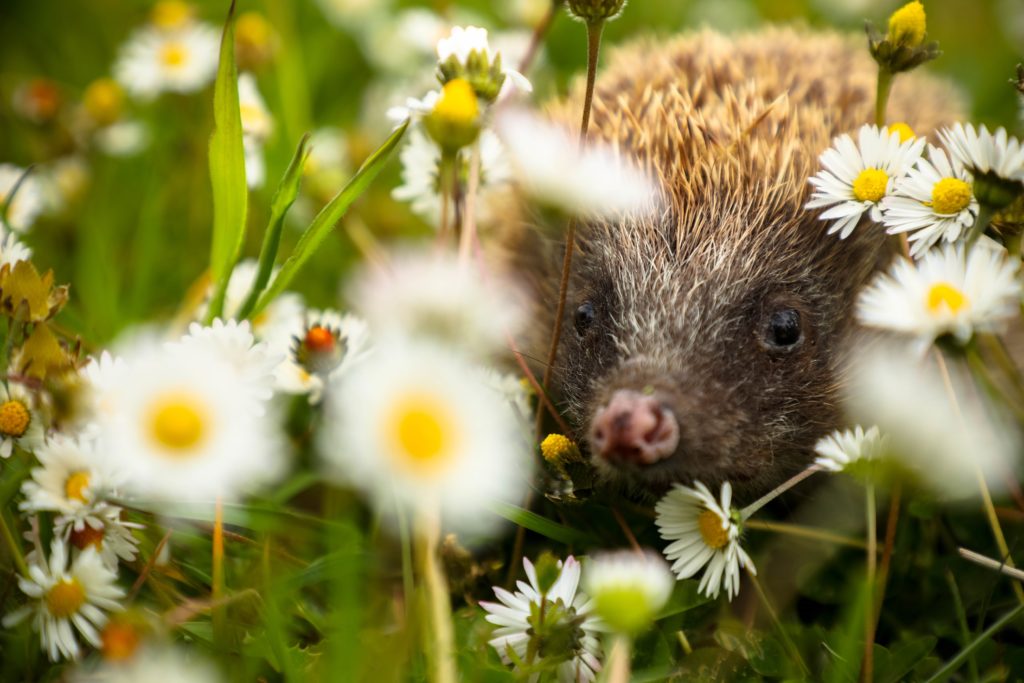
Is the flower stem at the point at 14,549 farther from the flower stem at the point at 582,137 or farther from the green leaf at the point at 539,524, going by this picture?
the flower stem at the point at 582,137

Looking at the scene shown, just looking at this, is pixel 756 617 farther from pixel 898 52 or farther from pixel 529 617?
pixel 898 52

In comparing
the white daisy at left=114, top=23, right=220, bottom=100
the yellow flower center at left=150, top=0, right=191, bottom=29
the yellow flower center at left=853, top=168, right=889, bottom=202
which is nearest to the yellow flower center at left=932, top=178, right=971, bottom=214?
the yellow flower center at left=853, top=168, right=889, bottom=202

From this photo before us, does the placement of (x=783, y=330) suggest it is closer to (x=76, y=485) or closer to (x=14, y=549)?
(x=76, y=485)

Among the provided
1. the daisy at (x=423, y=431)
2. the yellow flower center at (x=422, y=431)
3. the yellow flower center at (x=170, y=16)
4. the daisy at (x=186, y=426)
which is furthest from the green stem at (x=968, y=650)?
the yellow flower center at (x=170, y=16)

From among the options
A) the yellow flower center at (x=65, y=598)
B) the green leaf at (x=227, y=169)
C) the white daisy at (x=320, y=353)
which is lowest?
the yellow flower center at (x=65, y=598)

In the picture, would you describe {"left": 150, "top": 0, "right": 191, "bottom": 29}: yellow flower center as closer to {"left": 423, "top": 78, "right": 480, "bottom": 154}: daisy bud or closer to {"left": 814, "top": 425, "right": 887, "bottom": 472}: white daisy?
{"left": 423, "top": 78, "right": 480, "bottom": 154}: daisy bud

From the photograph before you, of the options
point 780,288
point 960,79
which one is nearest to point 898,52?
point 780,288
